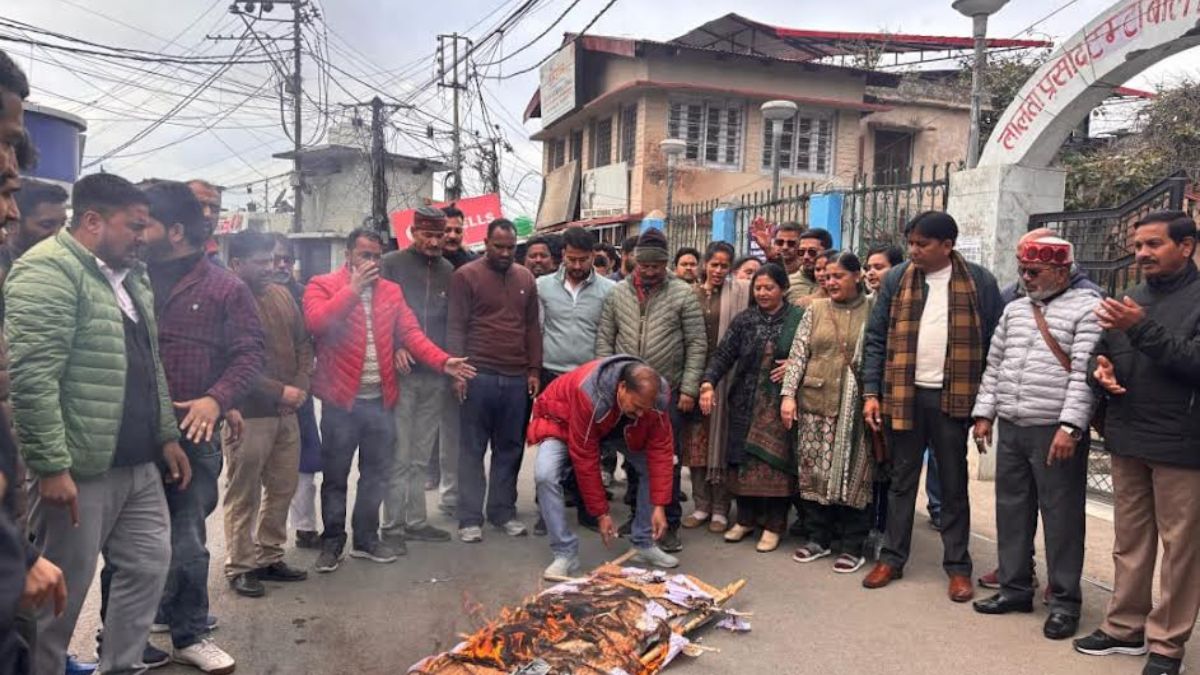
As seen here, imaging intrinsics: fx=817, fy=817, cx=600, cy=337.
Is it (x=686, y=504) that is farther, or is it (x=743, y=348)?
(x=686, y=504)

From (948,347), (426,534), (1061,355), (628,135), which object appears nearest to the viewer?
(1061,355)

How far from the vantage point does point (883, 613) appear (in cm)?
409

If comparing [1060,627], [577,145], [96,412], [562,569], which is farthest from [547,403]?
[577,145]

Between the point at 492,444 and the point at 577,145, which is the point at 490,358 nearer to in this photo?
the point at 492,444

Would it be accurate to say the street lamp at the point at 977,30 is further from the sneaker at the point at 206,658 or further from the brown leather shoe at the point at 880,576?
the sneaker at the point at 206,658

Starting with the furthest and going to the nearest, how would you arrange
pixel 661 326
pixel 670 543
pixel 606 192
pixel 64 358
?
pixel 606 192, pixel 661 326, pixel 670 543, pixel 64 358

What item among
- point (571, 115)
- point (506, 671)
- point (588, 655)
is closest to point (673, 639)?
point (588, 655)

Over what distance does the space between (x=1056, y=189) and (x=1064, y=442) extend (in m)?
3.50

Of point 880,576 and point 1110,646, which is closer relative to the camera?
point 1110,646

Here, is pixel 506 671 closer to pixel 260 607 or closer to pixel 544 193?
pixel 260 607

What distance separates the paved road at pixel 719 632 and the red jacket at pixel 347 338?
1014mm

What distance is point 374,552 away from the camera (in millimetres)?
4691

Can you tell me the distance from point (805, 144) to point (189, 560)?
1726 centimetres

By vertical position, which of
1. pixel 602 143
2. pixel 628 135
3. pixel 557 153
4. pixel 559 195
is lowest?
pixel 559 195
